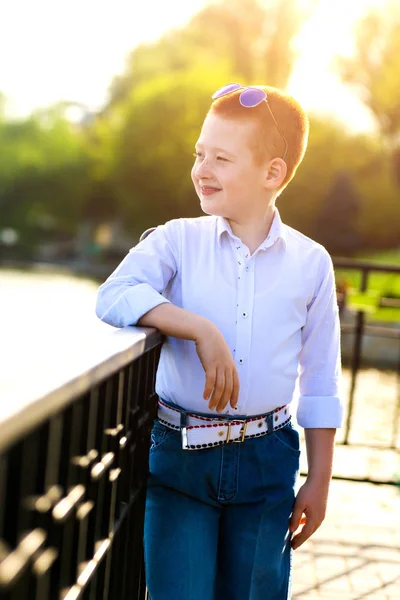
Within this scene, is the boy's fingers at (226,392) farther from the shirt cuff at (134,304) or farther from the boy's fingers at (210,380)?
the shirt cuff at (134,304)

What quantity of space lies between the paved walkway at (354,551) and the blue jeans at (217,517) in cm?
175

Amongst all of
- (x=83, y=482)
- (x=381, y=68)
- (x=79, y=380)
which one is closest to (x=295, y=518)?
(x=83, y=482)

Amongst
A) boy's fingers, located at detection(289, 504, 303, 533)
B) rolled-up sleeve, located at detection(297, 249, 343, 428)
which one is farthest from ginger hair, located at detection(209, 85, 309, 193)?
boy's fingers, located at detection(289, 504, 303, 533)

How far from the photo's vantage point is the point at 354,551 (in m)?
4.59

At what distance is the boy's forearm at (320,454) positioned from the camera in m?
2.38

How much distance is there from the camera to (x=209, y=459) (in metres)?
2.23

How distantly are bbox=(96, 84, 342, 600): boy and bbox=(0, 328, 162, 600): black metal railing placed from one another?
0.28 feet

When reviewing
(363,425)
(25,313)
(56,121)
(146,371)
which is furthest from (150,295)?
(56,121)

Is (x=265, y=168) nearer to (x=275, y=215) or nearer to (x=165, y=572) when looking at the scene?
(x=275, y=215)

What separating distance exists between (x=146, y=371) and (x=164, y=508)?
1.23 ft

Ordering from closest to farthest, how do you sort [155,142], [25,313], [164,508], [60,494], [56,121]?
1. [60,494]
2. [164,508]
3. [25,313]
4. [155,142]
5. [56,121]

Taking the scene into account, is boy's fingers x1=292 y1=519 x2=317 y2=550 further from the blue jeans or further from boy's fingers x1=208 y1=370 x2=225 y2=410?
boy's fingers x1=208 y1=370 x2=225 y2=410

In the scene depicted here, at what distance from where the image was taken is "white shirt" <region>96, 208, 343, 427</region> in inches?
89.3

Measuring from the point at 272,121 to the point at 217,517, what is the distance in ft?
3.24
